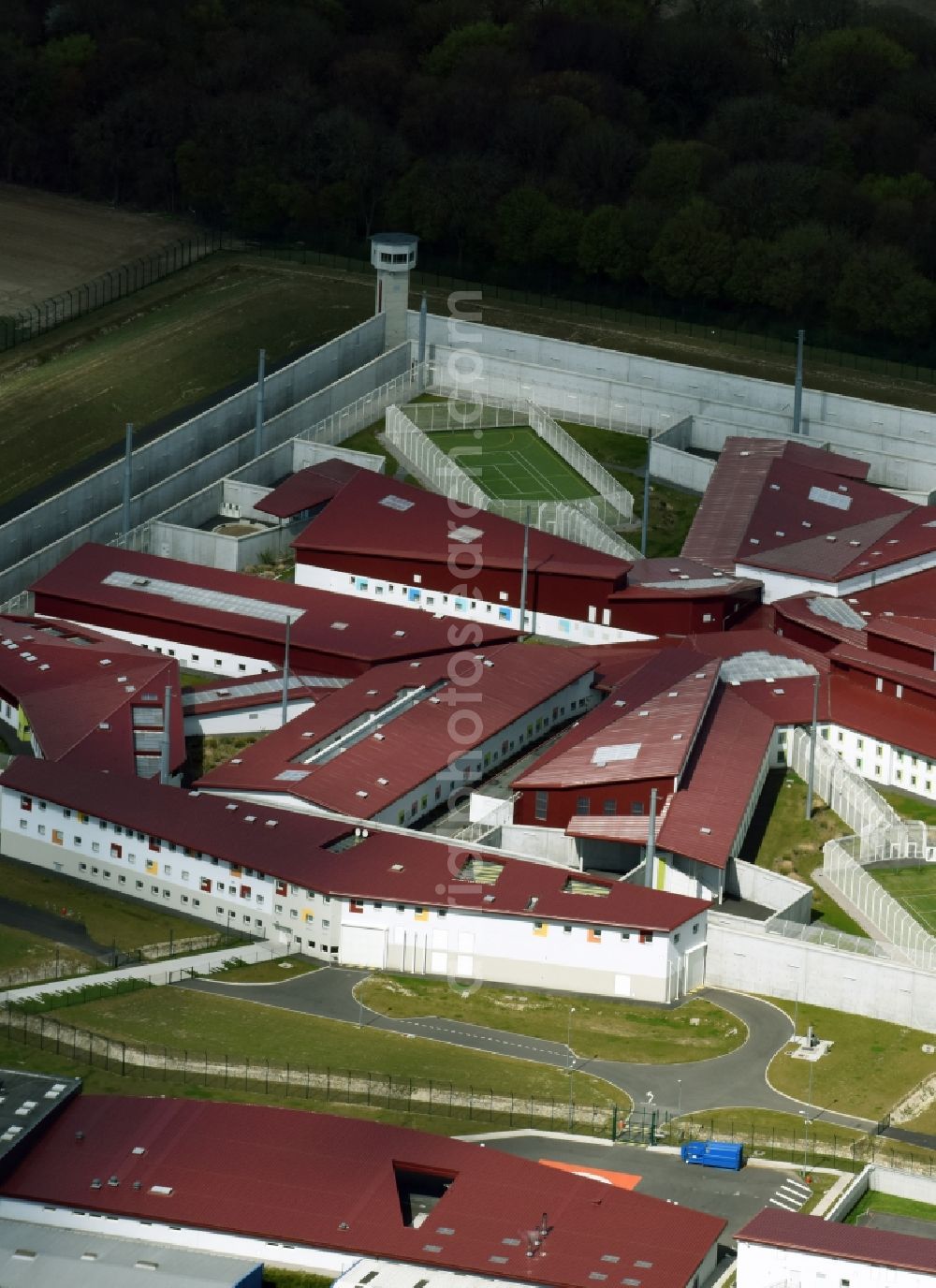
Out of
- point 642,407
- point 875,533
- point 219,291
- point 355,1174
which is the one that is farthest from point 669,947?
point 219,291

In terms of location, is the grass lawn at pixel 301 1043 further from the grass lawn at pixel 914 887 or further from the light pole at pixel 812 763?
the light pole at pixel 812 763

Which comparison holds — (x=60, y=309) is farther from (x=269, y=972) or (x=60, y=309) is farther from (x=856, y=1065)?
(x=856, y=1065)

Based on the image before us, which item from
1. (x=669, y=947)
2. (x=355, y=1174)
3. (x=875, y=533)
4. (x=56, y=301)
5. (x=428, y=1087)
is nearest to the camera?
(x=355, y=1174)

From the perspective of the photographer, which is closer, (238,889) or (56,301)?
(238,889)

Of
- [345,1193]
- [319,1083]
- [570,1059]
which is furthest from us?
[570,1059]

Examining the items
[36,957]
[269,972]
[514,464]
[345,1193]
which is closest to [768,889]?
[269,972]

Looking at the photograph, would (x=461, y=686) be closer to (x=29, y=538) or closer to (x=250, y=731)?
(x=250, y=731)

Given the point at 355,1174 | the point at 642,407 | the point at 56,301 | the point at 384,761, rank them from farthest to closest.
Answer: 1. the point at 56,301
2. the point at 642,407
3. the point at 384,761
4. the point at 355,1174
